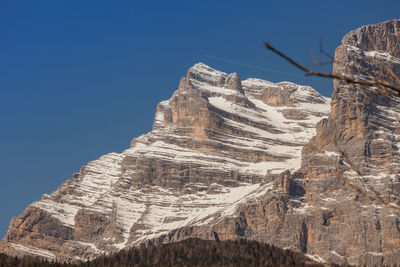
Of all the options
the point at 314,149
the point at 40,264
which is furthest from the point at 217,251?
the point at 314,149

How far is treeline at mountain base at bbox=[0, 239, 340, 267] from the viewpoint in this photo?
137250 millimetres

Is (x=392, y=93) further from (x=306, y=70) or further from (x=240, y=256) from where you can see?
(x=240, y=256)

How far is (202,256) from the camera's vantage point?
463 ft

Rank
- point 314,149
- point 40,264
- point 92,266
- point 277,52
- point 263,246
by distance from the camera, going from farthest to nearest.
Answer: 1. point 263,246
2. point 92,266
3. point 40,264
4. point 314,149
5. point 277,52

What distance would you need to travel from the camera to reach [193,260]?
13925 cm

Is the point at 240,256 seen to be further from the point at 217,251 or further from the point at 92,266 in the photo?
the point at 92,266

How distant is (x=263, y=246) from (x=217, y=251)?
14.0 metres

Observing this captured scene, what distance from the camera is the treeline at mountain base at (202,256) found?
5404 inches

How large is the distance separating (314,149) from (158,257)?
135208mm

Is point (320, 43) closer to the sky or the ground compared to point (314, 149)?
closer to the sky

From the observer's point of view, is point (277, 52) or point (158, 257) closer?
point (277, 52)

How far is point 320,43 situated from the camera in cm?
848

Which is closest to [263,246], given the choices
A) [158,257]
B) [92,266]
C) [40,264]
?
[158,257]

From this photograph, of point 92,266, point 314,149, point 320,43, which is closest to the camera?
point 320,43
